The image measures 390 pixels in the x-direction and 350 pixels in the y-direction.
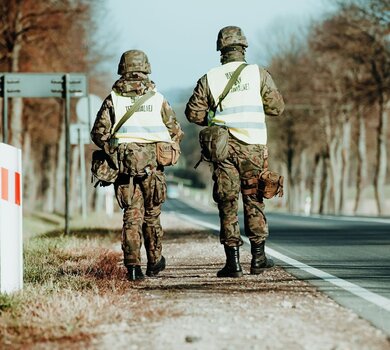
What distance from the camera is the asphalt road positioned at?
5.77m

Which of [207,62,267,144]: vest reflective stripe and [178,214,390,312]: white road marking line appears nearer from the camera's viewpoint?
[178,214,390,312]: white road marking line

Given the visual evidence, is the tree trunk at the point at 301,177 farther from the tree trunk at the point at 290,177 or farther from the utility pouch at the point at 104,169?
the utility pouch at the point at 104,169

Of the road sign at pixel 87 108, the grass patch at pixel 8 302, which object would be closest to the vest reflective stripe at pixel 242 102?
the grass patch at pixel 8 302

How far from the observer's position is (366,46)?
3344cm

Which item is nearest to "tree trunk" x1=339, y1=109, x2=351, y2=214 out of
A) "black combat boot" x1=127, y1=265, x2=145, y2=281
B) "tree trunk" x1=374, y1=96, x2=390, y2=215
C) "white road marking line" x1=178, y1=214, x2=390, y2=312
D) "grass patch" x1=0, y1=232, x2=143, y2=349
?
"tree trunk" x1=374, y1=96, x2=390, y2=215

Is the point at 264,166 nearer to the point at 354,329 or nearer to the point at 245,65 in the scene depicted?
the point at 245,65

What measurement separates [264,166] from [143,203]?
45.7 inches

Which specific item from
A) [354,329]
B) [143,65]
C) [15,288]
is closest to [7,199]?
[15,288]

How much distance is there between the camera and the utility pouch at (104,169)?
761cm

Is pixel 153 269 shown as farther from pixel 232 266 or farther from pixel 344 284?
pixel 344 284

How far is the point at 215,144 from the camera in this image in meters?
7.38

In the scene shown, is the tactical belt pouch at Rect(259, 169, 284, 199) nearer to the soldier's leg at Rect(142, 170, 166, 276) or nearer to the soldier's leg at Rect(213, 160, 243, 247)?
the soldier's leg at Rect(213, 160, 243, 247)

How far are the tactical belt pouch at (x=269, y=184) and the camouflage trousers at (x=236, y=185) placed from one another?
6 cm

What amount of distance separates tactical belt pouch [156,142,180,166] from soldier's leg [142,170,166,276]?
154 millimetres
